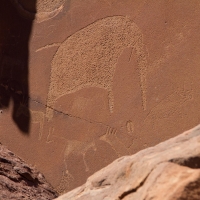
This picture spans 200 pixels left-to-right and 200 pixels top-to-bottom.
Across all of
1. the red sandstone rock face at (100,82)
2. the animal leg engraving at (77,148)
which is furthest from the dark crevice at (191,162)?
the animal leg engraving at (77,148)

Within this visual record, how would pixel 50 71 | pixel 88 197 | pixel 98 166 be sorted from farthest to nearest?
pixel 50 71, pixel 98 166, pixel 88 197

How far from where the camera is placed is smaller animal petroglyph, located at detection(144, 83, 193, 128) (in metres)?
3.67

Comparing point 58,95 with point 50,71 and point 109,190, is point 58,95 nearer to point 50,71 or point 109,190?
point 50,71

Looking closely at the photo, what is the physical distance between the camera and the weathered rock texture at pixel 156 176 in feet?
5.17

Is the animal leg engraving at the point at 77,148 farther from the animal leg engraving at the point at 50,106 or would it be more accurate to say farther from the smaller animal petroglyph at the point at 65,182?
the animal leg engraving at the point at 50,106

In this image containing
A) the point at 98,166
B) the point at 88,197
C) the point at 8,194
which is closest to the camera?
the point at 88,197

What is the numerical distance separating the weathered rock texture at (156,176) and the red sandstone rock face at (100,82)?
144 centimetres

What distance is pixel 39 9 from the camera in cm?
411

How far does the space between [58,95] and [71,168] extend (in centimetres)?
74

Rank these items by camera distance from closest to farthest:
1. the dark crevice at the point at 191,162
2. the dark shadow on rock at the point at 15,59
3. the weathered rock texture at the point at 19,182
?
the dark crevice at the point at 191,162, the weathered rock texture at the point at 19,182, the dark shadow on rock at the point at 15,59

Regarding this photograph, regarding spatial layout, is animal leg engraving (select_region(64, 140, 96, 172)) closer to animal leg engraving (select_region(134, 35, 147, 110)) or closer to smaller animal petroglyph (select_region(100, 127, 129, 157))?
smaller animal petroglyph (select_region(100, 127, 129, 157))

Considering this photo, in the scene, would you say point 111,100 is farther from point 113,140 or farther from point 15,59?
point 15,59

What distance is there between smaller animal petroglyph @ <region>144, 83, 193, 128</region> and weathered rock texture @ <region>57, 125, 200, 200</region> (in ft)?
4.85

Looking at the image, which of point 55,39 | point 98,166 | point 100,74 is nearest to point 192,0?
point 100,74
